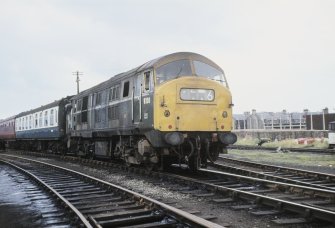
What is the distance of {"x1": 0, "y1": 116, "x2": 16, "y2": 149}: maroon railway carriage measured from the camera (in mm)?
43719

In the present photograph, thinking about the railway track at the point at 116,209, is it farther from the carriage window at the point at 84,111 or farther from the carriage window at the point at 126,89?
the carriage window at the point at 84,111

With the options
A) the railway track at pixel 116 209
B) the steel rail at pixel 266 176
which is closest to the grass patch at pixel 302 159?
the steel rail at pixel 266 176

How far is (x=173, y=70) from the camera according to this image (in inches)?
521

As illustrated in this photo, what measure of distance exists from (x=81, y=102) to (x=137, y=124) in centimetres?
859

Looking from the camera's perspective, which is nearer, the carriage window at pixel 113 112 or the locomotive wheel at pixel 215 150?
the locomotive wheel at pixel 215 150

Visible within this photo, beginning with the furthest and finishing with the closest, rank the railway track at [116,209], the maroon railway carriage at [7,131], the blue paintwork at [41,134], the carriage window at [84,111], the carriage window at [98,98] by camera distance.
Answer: the maroon railway carriage at [7,131] < the blue paintwork at [41,134] < the carriage window at [84,111] < the carriage window at [98,98] < the railway track at [116,209]

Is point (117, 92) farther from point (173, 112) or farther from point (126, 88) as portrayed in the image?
point (173, 112)

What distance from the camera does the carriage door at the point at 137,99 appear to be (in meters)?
13.8

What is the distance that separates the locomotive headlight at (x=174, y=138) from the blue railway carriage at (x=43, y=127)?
49.5 ft

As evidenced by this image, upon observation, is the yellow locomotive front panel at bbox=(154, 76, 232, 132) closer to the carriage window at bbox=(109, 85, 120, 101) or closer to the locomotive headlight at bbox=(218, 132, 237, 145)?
the locomotive headlight at bbox=(218, 132, 237, 145)

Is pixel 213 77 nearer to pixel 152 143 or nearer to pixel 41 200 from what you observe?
pixel 152 143

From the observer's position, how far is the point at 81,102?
2170cm

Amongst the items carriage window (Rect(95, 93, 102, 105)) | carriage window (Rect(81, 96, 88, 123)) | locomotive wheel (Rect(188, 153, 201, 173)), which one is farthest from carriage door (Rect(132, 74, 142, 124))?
carriage window (Rect(81, 96, 88, 123))

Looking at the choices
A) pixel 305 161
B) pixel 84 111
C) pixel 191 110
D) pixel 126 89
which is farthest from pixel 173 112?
pixel 84 111
